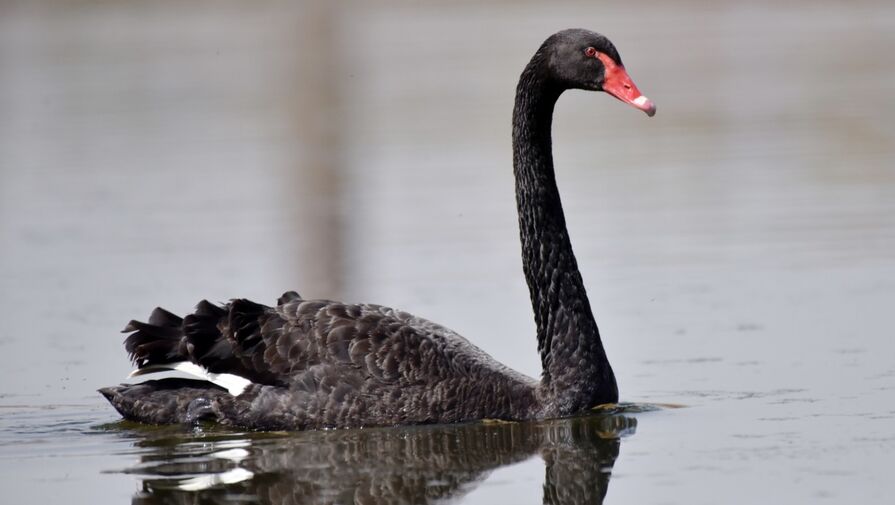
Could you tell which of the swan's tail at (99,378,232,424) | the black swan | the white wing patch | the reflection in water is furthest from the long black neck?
the swan's tail at (99,378,232,424)

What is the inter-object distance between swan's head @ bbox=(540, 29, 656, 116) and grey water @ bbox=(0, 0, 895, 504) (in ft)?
4.22

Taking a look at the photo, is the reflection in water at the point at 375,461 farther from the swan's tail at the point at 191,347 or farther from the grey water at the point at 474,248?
the swan's tail at the point at 191,347

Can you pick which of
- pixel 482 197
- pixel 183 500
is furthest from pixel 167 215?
pixel 183 500

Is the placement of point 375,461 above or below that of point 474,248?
below

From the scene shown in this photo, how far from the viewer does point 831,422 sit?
6.12 metres

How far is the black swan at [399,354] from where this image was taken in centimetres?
647

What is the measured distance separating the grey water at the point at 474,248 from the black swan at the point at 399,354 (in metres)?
0.12

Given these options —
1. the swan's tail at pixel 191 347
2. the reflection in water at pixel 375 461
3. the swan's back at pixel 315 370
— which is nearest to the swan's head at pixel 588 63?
the swan's back at pixel 315 370

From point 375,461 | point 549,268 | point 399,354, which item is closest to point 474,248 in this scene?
point 549,268

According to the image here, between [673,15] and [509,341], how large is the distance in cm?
2208

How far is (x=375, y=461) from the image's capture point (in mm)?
5902

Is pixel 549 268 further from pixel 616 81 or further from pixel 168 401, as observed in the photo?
pixel 168 401

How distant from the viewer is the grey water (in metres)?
5.81

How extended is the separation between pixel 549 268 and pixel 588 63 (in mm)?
872
